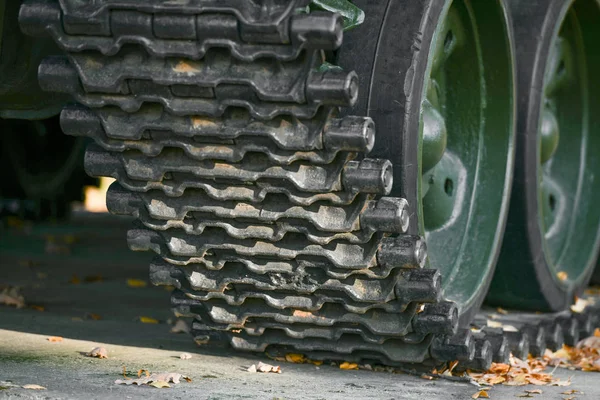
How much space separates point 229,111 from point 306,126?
0.22 metres

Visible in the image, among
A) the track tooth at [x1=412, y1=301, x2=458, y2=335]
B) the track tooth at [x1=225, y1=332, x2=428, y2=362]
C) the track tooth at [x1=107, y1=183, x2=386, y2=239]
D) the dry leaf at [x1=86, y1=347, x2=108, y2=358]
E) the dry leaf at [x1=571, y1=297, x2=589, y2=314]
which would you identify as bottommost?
the dry leaf at [x1=86, y1=347, x2=108, y2=358]

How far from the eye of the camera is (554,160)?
18.9 feet

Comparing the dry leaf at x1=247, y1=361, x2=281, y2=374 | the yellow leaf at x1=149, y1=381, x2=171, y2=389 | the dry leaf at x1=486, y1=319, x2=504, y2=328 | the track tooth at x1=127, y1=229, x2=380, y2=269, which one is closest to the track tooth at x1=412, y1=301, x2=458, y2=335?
the track tooth at x1=127, y1=229, x2=380, y2=269

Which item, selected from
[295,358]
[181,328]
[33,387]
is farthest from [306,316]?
[181,328]

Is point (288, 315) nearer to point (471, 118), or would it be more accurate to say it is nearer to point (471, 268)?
point (471, 268)

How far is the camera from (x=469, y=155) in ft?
15.0

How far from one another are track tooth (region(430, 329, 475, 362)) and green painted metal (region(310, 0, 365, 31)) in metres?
1.01

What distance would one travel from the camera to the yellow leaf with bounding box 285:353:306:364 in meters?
3.91

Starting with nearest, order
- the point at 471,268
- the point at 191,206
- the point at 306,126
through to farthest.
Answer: the point at 306,126, the point at 191,206, the point at 471,268

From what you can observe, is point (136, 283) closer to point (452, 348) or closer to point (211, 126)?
point (452, 348)

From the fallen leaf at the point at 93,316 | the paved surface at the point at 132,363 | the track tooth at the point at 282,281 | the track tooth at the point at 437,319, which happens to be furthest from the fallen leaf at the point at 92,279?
the track tooth at the point at 437,319

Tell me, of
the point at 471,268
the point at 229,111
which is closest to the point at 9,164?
the point at 471,268

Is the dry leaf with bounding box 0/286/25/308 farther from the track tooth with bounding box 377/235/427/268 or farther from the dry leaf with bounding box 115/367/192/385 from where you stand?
the track tooth with bounding box 377/235/427/268

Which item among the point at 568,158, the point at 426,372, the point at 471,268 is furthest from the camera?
the point at 568,158
